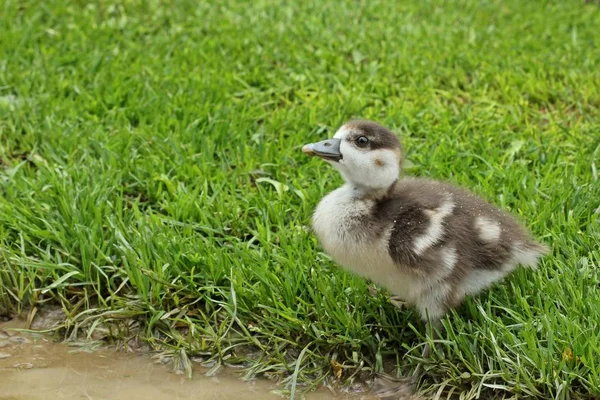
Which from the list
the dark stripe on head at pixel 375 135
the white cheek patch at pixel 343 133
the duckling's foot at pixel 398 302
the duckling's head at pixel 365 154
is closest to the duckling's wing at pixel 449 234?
the duckling's head at pixel 365 154

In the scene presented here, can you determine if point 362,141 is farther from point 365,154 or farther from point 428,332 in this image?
point 428,332

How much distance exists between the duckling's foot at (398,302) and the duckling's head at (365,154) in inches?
25.8

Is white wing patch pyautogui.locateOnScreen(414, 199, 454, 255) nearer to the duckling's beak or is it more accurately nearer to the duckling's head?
the duckling's head

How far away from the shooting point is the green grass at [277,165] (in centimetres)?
421

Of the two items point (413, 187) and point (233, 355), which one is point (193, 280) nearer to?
point (233, 355)

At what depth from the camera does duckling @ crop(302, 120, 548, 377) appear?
3932 mm

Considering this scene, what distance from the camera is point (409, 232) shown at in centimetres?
393

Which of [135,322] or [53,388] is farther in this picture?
[135,322]

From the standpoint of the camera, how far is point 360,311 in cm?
438

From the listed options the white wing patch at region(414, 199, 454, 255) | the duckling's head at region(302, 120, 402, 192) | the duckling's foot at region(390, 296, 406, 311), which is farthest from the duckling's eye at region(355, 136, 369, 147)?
the duckling's foot at region(390, 296, 406, 311)

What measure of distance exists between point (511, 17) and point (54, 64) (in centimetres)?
405

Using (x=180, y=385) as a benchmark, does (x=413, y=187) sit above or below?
above

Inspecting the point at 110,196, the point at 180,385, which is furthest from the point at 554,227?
the point at 110,196

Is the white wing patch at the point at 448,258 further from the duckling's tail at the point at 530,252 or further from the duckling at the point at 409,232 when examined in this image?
the duckling's tail at the point at 530,252
